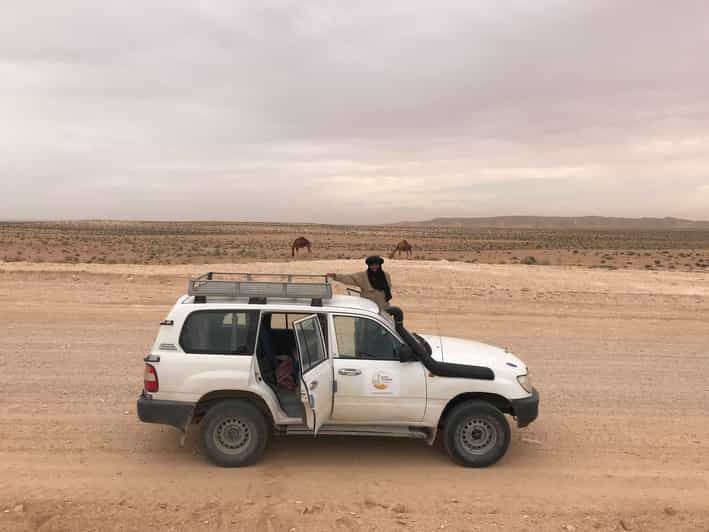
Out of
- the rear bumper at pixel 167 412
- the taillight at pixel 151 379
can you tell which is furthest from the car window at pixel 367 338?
the taillight at pixel 151 379

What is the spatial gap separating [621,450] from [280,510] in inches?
154

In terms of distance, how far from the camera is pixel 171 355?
240 inches

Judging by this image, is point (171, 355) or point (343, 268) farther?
point (343, 268)

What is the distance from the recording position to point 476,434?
6.28 metres

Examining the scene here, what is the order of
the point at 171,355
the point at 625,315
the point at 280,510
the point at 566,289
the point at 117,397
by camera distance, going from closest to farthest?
the point at 280,510
the point at 171,355
the point at 117,397
the point at 625,315
the point at 566,289

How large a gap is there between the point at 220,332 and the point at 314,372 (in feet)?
3.55

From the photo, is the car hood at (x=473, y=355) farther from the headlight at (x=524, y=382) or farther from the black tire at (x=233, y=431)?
the black tire at (x=233, y=431)

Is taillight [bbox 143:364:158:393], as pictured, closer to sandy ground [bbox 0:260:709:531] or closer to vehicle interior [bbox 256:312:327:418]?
sandy ground [bbox 0:260:709:531]

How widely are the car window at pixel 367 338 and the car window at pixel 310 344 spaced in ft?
0.75

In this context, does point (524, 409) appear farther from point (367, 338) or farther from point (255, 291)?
point (255, 291)

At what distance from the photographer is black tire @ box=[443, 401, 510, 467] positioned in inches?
244

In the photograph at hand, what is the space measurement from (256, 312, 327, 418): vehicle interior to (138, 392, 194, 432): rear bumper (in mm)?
880

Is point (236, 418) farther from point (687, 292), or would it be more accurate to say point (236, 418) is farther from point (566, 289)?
point (687, 292)

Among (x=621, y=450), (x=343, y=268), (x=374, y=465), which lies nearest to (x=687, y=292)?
(x=343, y=268)
